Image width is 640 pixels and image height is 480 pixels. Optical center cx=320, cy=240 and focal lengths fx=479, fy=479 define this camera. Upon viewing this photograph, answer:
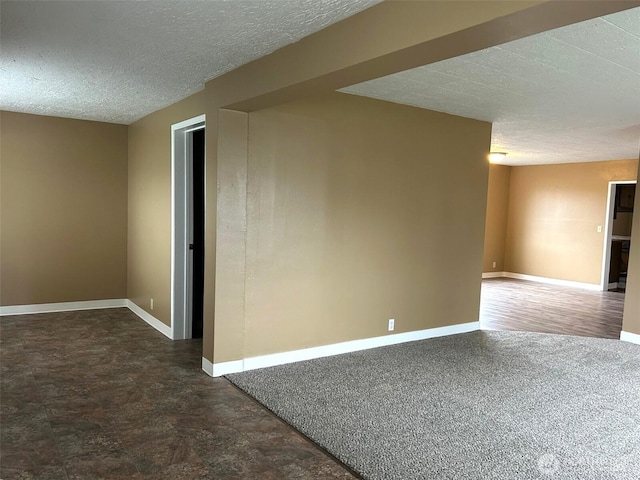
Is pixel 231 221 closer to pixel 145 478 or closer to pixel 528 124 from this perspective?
pixel 145 478

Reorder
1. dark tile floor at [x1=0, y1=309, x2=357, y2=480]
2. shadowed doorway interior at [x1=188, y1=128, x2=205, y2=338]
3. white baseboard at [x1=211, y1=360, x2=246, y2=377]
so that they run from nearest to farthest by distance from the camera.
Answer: dark tile floor at [x1=0, y1=309, x2=357, y2=480], white baseboard at [x1=211, y1=360, x2=246, y2=377], shadowed doorway interior at [x1=188, y1=128, x2=205, y2=338]

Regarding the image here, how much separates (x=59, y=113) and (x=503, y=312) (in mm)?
6204

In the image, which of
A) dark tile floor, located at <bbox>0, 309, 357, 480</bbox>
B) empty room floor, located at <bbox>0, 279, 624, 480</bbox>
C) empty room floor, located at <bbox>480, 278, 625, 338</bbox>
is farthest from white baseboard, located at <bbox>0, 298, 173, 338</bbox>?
empty room floor, located at <bbox>480, 278, 625, 338</bbox>

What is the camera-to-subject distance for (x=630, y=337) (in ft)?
17.4

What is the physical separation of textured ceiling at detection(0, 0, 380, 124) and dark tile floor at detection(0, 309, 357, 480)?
7.73 feet

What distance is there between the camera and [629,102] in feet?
14.1

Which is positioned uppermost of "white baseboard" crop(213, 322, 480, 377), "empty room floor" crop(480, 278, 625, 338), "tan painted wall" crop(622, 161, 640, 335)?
"tan painted wall" crop(622, 161, 640, 335)

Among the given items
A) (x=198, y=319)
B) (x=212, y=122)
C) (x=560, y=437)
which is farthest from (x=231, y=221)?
(x=560, y=437)

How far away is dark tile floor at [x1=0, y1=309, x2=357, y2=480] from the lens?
2527mm

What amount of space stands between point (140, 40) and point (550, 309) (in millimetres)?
6472

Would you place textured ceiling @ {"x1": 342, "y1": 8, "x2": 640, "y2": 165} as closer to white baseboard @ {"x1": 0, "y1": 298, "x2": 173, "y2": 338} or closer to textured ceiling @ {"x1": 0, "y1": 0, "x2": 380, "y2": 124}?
textured ceiling @ {"x1": 0, "y1": 0, "x2": 380, "y2": 124}

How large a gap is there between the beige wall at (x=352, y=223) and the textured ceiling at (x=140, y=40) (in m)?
0.72

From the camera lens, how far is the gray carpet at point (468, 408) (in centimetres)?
265

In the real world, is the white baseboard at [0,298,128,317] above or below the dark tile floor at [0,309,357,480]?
above
